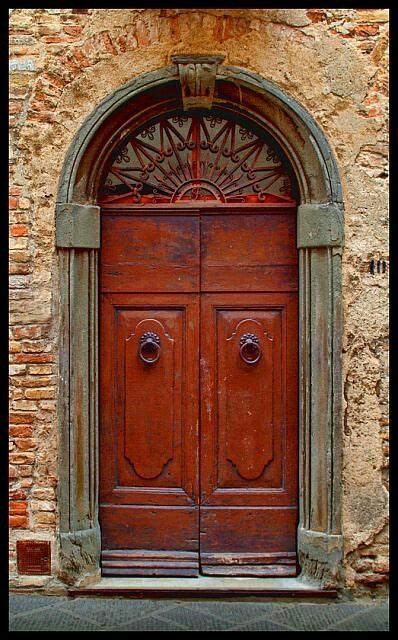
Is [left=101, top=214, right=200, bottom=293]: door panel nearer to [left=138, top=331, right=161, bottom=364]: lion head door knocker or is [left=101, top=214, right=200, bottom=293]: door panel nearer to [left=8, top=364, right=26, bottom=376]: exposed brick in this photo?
[left=138, top=331, right=161, bottom=364]: lion head door knocker

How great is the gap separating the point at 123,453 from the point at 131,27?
2.78 m

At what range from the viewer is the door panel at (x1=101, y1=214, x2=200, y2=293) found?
508cm

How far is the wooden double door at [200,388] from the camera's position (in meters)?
5.04

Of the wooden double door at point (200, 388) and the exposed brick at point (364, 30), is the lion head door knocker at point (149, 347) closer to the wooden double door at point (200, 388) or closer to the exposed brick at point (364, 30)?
the wooden double door at point (200, 388)

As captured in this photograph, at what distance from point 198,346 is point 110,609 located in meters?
1.74

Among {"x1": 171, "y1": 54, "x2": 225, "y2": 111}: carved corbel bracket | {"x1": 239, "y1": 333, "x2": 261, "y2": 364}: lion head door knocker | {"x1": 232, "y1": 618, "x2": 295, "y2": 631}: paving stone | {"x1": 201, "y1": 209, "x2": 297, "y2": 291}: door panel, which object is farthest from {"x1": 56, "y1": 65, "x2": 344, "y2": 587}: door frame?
{"x1": 232, "y1": 618, "x2": 295, "y2": 631}: paving stone

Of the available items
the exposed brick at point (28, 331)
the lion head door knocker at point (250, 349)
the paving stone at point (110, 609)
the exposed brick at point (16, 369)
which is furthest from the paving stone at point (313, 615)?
the exposed brick at point (28, 331)

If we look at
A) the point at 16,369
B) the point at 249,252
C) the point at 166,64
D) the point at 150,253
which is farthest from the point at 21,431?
the point at 166,64

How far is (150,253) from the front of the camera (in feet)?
16.7

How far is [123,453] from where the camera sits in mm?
5074

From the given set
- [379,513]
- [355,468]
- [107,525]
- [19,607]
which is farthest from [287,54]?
[19,607]

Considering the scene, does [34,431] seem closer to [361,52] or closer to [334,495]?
[334,495]

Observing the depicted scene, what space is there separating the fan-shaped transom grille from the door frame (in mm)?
184

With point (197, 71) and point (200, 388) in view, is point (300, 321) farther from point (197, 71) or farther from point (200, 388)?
point (197, 71)
